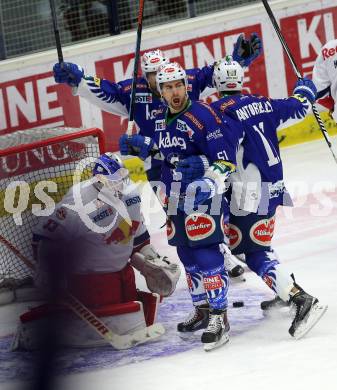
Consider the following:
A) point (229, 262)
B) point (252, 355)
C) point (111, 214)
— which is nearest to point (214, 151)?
point (111, 214)

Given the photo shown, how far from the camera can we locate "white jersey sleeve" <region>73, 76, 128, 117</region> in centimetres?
527

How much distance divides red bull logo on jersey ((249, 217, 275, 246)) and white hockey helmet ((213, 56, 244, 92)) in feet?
2.11

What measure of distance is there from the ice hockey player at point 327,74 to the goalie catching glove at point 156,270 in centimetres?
173

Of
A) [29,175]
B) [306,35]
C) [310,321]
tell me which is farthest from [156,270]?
[306,35]

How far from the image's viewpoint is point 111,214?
4004 mm

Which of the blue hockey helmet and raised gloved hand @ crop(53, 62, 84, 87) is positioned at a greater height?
raised gloved hand @ crop(53, 62, 84, 87)

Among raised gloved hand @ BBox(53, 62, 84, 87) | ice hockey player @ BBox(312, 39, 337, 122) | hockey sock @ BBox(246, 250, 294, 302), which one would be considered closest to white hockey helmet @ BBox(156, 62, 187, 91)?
hockey sock @ BBox(246, 250, 294, 302)

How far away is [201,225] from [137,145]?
75 cm

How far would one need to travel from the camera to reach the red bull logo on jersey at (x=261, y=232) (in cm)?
398

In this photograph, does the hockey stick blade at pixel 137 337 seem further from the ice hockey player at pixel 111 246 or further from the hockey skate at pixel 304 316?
the hockey skate at pixel 304 316

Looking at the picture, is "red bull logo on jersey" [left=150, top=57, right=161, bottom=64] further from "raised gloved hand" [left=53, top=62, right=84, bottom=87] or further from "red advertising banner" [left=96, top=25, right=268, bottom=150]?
"red advertising banner" [left=96, top=25, right=268, bottom=150]

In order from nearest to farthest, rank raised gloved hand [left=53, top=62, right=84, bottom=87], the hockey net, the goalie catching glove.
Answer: the goalie catching glove, the hockey net, raised gloved hand [left=53, top=62, right=84, bottom=87]

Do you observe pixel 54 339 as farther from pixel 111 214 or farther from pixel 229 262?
pixel 229 262

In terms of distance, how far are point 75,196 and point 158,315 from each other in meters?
0.80
